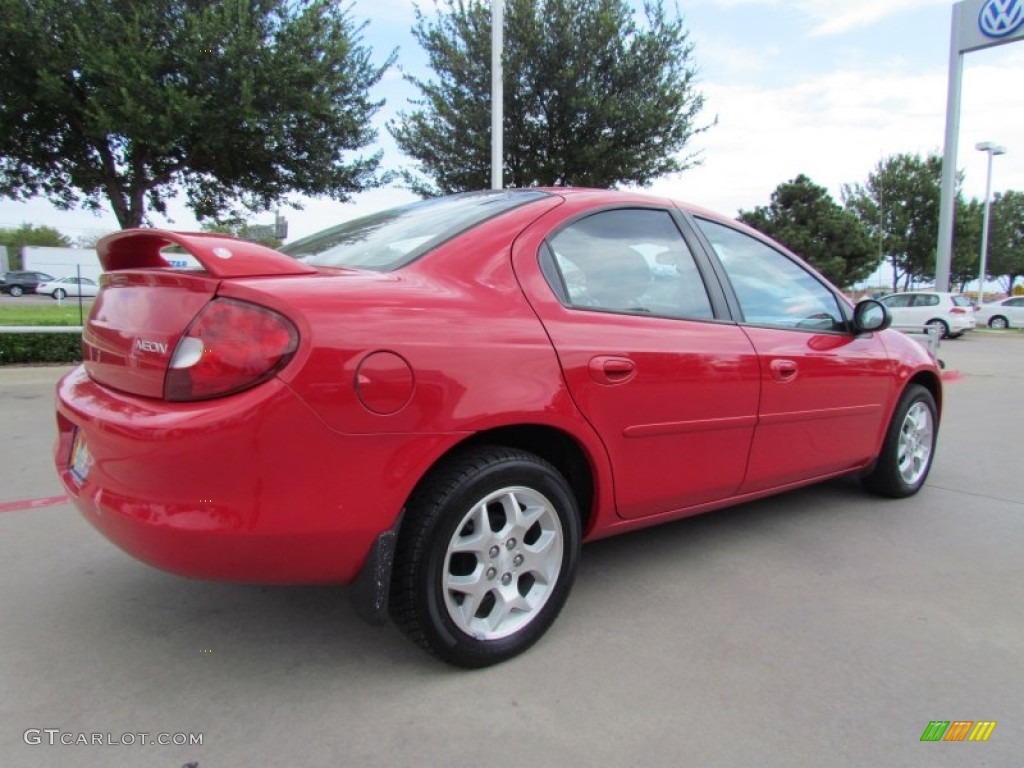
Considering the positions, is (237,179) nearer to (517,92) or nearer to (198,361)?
(517,92)

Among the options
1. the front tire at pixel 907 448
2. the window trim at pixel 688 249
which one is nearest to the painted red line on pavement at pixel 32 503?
the window trim at pixel 688 249

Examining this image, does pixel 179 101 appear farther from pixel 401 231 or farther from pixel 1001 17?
pixel 1001 17

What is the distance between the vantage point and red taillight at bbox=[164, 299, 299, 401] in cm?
181

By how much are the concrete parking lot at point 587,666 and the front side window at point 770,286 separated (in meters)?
1.09

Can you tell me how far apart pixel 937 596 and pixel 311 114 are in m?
10.2

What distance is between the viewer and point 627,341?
2520 millimetres

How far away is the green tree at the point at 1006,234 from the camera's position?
41.9m

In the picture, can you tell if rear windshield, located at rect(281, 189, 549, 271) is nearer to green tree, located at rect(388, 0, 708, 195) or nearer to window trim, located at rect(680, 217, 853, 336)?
window trim, located at rect(680, 217, 853, 336)

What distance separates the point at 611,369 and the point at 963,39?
17.6m

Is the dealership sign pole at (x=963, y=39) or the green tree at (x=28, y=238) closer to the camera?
the dealership sign pole at (x=963, y=39)

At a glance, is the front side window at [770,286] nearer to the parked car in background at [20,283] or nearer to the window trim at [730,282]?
the window trim at [730,282]

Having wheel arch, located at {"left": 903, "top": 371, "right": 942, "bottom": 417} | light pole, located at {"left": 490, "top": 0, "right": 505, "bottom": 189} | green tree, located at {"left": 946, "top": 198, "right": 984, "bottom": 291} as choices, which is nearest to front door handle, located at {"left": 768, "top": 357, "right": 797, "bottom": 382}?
wheel arch, located at {"left": 903, "top": 371, "right": 942, "bottom": 417}

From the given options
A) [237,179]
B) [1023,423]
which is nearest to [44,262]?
[237,179]

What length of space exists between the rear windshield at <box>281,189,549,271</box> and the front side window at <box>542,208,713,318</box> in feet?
0.84
